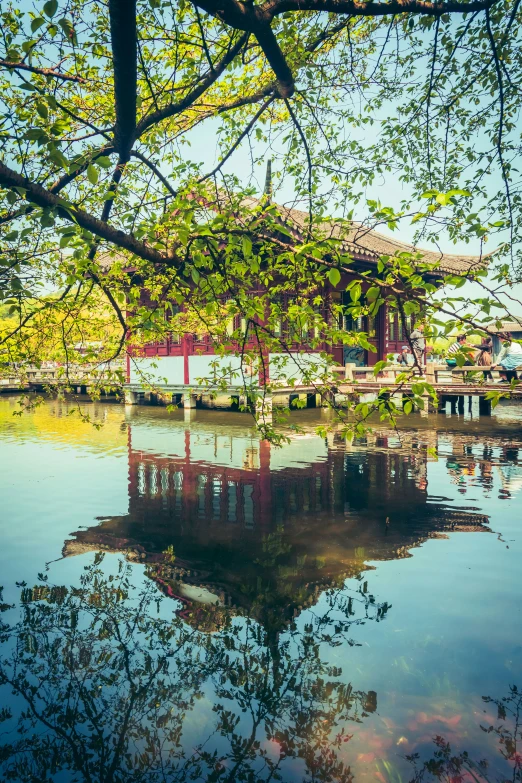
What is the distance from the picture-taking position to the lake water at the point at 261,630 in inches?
110

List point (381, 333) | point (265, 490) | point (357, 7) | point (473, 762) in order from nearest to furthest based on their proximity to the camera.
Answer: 1. point (473, 762)
2. point (357, 7)
3. point (265, 490)
4. point (381, 333)

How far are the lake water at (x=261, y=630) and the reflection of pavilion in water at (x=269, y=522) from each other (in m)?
0.03

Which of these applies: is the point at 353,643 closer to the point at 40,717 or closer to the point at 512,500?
the point at 40,717

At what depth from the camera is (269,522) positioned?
6.54 metres

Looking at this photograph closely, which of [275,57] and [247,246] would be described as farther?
[275,57]

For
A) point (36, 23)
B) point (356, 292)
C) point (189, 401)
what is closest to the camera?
point (36, 23)

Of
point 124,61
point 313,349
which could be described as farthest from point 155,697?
point 313,349

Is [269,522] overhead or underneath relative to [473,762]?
overhead

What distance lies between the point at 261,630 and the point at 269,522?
2.57 meters

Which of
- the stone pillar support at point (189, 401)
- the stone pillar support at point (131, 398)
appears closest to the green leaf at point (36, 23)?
the stone pillar support at point (189, 401)

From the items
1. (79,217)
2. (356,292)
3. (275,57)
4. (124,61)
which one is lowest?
(356,292)

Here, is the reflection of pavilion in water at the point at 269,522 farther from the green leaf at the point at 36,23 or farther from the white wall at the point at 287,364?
the green leaf at the point at 36,23

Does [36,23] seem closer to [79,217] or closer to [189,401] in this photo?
[79,217]

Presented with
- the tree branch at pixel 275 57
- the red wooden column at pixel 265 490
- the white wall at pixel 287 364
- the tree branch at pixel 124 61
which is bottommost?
the red wooden column at pixel 265 490
